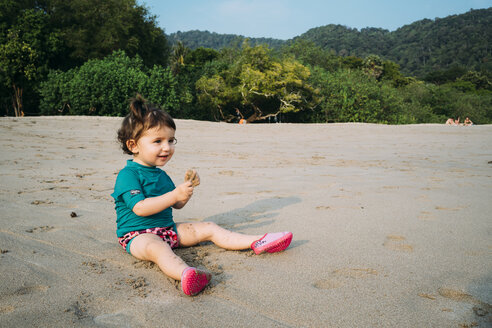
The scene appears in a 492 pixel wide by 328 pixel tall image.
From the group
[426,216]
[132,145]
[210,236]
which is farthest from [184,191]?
[426,216]

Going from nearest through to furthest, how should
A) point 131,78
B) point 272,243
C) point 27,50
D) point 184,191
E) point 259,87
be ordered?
point 184,191 < point 272,243 < point 131,78 < point 27,50 < point 259,87

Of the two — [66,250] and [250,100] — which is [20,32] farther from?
[66,250]

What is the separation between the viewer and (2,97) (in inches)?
792

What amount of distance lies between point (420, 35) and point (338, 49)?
31102 mm

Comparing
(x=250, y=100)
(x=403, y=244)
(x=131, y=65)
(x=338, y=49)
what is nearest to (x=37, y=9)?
(x=131, y=65)

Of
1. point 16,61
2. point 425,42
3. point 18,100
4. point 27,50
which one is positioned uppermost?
point 425,42

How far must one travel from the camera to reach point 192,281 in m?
1.65

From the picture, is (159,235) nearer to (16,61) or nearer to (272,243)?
(272,243)

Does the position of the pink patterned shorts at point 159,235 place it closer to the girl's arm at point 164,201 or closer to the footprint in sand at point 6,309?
the girl's arm at point 164,201

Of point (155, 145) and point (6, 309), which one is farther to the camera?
point (155, 145)

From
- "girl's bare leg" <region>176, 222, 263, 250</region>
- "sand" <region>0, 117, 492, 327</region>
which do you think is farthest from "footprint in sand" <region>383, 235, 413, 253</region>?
"girl's bare leg" <region>176, 222, 263, 250</region>

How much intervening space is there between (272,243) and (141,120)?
45.3 inches

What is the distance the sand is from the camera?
1503mm

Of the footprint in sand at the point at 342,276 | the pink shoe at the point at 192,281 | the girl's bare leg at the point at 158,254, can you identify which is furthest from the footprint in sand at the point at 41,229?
the footprint in sand at the point at 342,276
